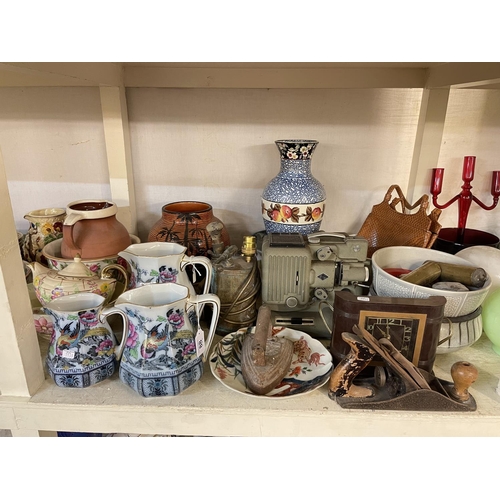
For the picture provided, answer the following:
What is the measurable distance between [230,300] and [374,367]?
0.24m

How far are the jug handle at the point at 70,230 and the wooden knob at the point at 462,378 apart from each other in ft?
1.95

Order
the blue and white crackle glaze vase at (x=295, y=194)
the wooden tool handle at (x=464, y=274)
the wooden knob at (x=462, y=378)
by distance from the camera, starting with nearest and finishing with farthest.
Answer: the wooden knob at (x=462, y=378) → the wooden tool handle at (x=464, y=274) → the blue and white crackle glaze vase at (x=295, y=194)

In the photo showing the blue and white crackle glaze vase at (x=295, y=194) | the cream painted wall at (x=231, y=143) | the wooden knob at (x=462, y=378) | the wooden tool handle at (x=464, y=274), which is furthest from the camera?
the cream painted wall at (x=231, y=143)

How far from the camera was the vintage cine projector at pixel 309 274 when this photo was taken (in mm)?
646

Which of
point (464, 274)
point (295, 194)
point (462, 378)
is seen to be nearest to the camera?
point (462, 378)

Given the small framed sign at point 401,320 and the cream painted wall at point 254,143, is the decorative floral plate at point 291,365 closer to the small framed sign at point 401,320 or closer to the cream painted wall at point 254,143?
the small framed sign at point 401,320

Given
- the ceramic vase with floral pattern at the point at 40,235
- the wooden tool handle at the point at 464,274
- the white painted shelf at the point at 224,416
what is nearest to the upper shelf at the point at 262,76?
the ceramic vase with floral pattern at the point at 40,235

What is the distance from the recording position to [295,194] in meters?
0.74

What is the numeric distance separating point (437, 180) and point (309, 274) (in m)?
0.38

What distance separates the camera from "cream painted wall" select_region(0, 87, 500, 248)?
0.84 metres

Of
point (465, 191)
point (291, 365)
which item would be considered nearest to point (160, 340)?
point (291, 365)

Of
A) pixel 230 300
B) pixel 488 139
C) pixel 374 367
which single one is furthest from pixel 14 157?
pixel 488 139

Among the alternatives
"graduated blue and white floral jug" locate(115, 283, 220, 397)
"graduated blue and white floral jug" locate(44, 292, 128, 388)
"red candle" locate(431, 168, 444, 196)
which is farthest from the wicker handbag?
"graduated blue and white floral jug" locate(44, 292, 128, 388)

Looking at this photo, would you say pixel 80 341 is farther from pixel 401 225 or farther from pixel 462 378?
pixel 401 225
